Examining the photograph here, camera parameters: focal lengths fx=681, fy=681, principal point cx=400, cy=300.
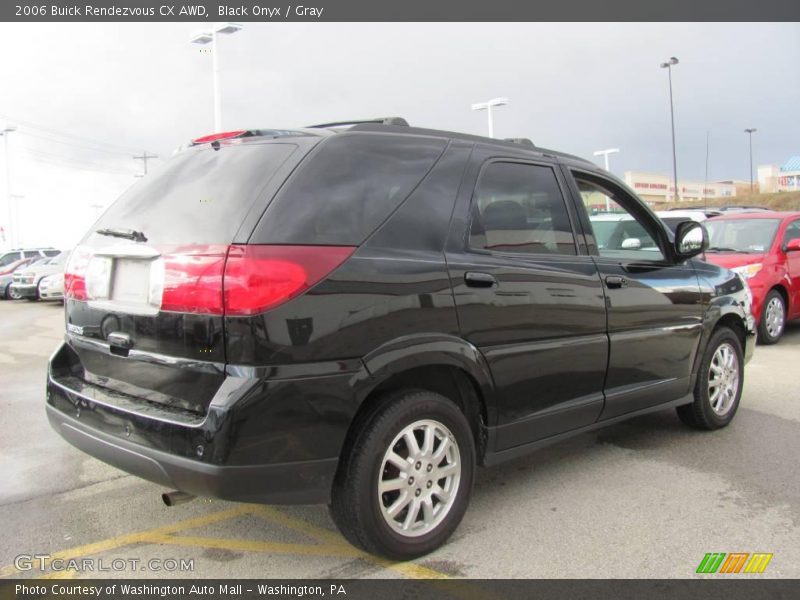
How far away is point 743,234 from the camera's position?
31.4ft

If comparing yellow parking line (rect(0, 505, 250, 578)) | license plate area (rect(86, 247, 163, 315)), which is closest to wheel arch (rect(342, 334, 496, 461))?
license plate area (rect(86, 247, 163, 315))

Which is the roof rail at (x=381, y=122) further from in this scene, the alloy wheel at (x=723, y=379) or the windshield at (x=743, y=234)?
the windshield at (x=743, y=234)

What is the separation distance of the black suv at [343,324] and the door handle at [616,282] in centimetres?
7

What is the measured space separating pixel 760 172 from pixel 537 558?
92.3m

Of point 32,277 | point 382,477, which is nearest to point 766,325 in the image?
point 382,477

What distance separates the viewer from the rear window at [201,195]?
276cm

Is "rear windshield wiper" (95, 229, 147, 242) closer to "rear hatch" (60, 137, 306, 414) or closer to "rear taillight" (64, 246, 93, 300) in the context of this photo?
"rear hatch" (60, 137, 306, 414)

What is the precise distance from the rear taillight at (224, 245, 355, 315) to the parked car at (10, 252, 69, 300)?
19.8 m

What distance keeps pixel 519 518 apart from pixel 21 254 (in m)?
28.9

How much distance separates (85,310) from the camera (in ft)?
10.4

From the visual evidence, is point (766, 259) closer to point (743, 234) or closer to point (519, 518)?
point (743, 234)
